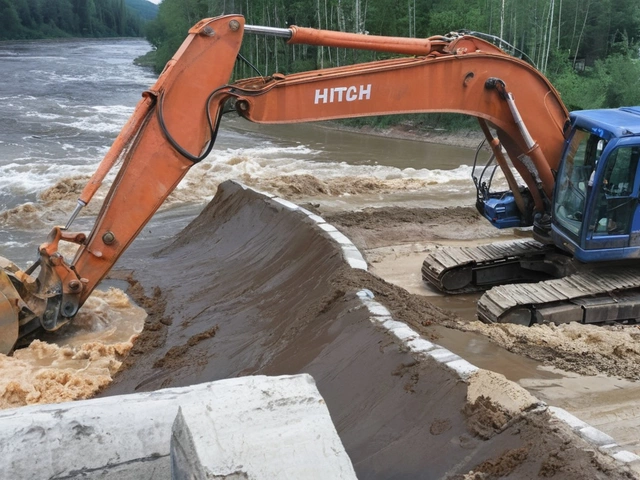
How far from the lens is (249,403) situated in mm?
3242

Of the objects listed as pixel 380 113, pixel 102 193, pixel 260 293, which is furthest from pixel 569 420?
pixel 102 193

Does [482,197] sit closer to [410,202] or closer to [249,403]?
[410,202]

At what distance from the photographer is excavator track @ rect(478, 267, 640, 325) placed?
688 cm

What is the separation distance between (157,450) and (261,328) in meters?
3.21

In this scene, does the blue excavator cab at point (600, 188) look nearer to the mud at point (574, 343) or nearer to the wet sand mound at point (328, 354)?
the mud at point (574, 343)

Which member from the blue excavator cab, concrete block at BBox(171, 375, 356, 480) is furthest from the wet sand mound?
the blue excavator cab

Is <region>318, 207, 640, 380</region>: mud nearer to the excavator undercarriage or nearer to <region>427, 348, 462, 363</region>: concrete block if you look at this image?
the excavator undercarriage

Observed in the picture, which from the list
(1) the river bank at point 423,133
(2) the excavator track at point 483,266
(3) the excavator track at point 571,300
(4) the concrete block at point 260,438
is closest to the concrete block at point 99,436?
(4) the concrete block at point 260,438

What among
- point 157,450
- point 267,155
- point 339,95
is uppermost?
point 339,95

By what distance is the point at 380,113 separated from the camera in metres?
6.70

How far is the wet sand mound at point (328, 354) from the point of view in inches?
148

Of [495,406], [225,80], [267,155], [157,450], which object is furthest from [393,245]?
[267,155]

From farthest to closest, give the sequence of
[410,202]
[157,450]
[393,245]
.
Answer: [410,202], [393,245], [157,450]

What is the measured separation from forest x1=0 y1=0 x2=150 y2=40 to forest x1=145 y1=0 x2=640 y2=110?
5812 cm
